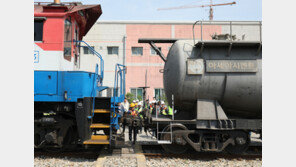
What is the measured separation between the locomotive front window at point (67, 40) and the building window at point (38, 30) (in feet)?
2.15

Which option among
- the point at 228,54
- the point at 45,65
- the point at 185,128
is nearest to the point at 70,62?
the point at 45,65

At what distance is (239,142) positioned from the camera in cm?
634

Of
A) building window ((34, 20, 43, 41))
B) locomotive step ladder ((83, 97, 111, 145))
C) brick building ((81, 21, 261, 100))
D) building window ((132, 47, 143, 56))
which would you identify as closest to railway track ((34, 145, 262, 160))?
locomotive step ladder ((83, 97, 111, 145))

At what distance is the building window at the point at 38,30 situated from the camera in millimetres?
6000

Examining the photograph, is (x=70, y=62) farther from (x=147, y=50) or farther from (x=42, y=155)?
(x=147, y=50)

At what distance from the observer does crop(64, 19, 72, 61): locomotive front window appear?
626 centimetres

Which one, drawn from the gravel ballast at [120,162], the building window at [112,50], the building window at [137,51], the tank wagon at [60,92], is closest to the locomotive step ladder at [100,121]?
the tank wagon at [60,92]

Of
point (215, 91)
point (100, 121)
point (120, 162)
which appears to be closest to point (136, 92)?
point (100, 121)

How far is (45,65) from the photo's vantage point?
594 cm

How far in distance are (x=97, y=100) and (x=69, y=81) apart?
968 millimetres

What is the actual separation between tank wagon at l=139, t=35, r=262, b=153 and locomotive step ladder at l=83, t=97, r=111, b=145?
1.46 m

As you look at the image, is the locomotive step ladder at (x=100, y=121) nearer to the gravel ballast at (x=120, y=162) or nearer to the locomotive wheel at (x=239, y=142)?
the gravel ballast at (x=120, y=162)

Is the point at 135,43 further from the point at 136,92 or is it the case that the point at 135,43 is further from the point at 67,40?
the point at 67,40

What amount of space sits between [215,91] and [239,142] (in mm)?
1686
